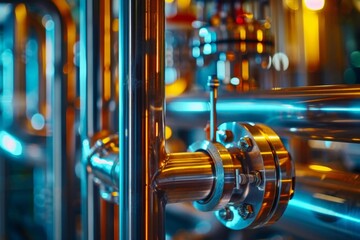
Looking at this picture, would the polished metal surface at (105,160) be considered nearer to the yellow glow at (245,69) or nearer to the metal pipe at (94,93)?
the metal pipe at (94,93)

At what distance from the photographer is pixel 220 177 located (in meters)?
0.25

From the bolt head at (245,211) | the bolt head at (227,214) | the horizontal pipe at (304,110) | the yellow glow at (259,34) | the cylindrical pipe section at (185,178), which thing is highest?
the yellow glow at (259,34)

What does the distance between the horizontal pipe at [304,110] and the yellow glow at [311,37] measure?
0.43 metres

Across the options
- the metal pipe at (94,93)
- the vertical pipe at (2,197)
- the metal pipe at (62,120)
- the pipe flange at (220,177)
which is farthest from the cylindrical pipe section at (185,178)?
the vertical pipe at (2,197)

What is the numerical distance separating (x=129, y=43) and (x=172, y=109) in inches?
7.2

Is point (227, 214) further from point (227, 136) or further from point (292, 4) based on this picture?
point (292, 4)

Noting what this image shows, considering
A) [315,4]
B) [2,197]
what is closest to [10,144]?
[2,197]

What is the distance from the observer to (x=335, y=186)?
0.30m

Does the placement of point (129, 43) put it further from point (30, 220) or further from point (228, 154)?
point (30, 220)

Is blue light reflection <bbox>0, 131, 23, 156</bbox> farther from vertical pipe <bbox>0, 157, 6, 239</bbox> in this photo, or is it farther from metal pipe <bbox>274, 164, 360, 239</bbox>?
metal pipe <bbox>274, 164, 360, 239</bbox>

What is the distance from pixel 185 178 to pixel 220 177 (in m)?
0.02

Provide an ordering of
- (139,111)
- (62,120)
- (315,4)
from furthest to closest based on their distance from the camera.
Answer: (315,4)
(62,120)
(139,111)

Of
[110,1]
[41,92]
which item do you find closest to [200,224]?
[110,1]

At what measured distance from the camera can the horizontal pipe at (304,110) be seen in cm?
24
